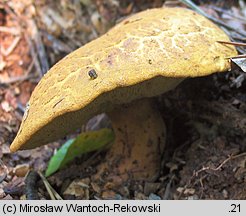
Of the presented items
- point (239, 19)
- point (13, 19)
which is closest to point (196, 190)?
point (239, 19)

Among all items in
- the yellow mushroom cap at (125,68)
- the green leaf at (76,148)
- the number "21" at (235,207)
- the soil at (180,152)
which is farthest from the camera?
the green leaf at (76,148)

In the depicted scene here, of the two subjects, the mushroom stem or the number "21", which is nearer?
the number "21"

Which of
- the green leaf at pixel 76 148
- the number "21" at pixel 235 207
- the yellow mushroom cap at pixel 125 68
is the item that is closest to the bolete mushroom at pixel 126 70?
the yellow mushroom cap at pixel 125 68

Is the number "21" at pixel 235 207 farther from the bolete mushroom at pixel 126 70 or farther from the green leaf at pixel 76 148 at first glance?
the green leaf at pixel 76 148

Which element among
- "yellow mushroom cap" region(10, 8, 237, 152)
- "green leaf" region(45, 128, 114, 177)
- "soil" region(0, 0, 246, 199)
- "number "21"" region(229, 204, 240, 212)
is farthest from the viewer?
"green leaf" region(45, 128, 114, 177)

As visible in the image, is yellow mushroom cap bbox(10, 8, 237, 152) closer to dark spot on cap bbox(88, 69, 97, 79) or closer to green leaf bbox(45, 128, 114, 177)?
dark spot on cap bbox(88, 69, 97, 79)

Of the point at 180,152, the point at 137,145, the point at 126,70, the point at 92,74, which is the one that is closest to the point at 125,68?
the point at 126,70

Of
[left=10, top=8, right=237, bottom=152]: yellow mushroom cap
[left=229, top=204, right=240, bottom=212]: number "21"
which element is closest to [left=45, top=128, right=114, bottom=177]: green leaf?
[left=10, top=8, right=237, bottom=152]: yellow mushroom cap
